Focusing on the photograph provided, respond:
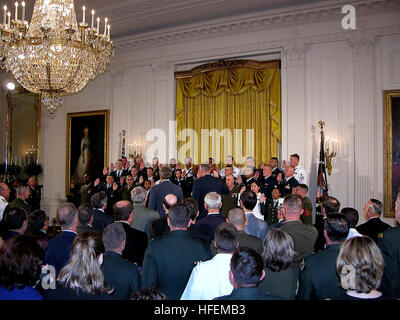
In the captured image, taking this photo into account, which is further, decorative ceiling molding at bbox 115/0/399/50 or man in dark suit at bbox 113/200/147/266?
decorative ceiling molding at bbox 115/0/399/50

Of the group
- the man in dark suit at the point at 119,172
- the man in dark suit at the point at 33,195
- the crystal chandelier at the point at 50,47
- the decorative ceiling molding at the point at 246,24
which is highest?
the decorative ceiling molding at the point at 246,24

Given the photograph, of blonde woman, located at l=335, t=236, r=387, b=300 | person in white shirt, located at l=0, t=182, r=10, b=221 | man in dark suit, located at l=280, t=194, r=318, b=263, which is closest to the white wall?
man in dark suit, located at l=280, t=194, r=318, b=263

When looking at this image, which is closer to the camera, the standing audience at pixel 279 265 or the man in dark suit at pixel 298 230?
the standing audience at pixel 279 265

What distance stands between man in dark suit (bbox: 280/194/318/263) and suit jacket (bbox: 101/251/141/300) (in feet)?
5.34

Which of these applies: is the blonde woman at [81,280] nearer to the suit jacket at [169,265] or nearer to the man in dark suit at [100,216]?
the suit jacket at [169,265]

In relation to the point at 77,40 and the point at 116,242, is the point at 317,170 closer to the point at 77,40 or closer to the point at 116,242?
the point at 77,40

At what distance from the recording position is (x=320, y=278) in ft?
9.40

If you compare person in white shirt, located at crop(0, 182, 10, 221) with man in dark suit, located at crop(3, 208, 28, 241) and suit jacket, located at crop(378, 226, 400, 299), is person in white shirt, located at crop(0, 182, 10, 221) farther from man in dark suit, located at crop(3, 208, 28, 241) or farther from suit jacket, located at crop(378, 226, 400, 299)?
suit jacket, located at crop(378, 226, 400, 299)

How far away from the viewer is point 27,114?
15227 millimetres

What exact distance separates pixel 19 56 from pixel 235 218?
209 inches

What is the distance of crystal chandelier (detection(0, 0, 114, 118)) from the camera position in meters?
6.46

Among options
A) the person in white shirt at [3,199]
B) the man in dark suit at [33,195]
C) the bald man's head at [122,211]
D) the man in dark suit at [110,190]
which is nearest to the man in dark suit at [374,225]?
the bald man's head at [122,211]

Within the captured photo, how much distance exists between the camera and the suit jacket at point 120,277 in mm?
2672

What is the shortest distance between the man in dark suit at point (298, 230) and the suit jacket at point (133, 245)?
1.46 m
